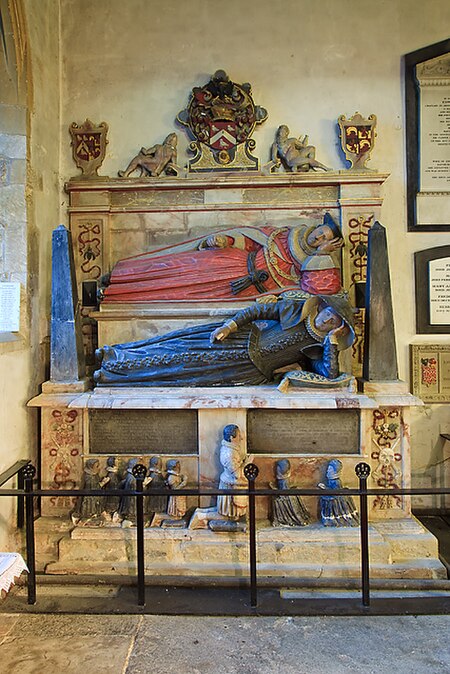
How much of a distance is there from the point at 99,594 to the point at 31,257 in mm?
2194

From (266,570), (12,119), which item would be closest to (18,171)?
(12,119)

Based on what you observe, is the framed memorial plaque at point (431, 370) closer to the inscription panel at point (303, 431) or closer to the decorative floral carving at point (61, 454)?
the inscription panel at point (303, 431)

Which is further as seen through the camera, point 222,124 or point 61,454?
point 222,124

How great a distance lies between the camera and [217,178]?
424 cm

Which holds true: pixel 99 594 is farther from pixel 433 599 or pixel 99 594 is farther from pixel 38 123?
pixel 38 123

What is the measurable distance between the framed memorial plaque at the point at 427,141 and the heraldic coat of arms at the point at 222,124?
4.09 ft

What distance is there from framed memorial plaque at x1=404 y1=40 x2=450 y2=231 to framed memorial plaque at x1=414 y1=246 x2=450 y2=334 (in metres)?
0.23

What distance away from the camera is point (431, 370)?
4312 mm

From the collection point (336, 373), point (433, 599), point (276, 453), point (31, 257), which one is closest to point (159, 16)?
point (31, 257)

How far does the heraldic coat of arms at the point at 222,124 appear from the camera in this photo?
434 cm

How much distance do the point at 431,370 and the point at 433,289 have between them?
0.67m

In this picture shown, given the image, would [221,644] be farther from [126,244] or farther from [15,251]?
[126,244]

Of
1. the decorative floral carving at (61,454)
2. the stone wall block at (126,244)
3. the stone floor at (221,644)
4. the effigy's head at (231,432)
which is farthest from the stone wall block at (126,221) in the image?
the stone floor at (221,644)

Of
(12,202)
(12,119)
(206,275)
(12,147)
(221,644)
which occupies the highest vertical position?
(12,119)
